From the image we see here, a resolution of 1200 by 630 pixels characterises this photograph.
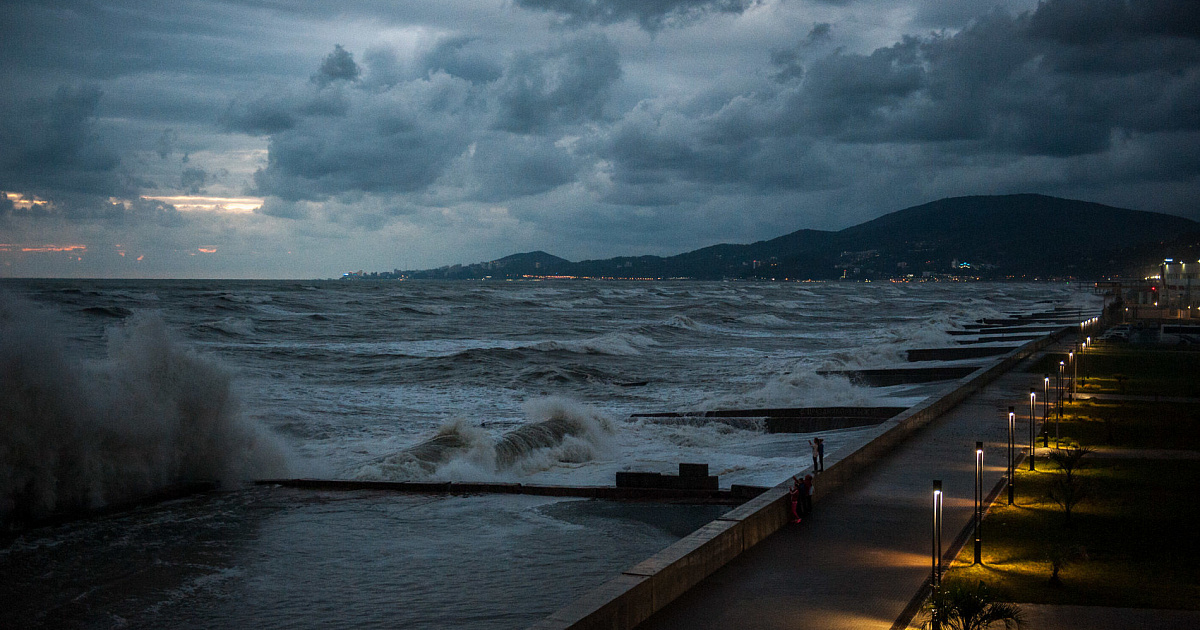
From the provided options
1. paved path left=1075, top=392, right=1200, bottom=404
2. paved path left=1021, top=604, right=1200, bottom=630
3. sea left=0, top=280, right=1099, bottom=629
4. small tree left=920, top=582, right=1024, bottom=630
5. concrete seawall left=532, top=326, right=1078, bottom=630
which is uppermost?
small tree left=920, top=582, right=1024, bottom=630

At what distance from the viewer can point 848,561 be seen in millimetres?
8500

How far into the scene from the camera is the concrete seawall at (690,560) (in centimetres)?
632

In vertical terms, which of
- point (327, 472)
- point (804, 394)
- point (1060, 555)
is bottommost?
point (327, 472)

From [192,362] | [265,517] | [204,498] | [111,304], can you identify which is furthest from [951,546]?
[111,304]

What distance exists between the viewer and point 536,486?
45.0 feet

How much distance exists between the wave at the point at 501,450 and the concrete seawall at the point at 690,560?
6.01 meters

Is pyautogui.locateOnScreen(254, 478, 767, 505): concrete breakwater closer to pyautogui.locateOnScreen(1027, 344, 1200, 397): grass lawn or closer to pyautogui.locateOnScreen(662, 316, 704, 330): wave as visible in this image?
pyautogui.locateOnScreen(1027, 344, 1200, 397): grass lawn

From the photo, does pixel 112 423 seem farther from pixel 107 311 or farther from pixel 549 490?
pixel 107 311

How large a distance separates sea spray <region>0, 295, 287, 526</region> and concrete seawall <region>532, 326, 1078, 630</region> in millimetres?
9508

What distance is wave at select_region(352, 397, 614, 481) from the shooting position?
15375mm

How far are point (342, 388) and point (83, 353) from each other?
40.8 feet

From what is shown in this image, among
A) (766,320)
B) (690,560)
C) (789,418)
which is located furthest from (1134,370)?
(766,320)

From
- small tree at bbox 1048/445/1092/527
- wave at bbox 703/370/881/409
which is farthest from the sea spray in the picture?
small tree at bbox 1048/445/1092/527

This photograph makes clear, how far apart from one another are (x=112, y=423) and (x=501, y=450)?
6.47 m
